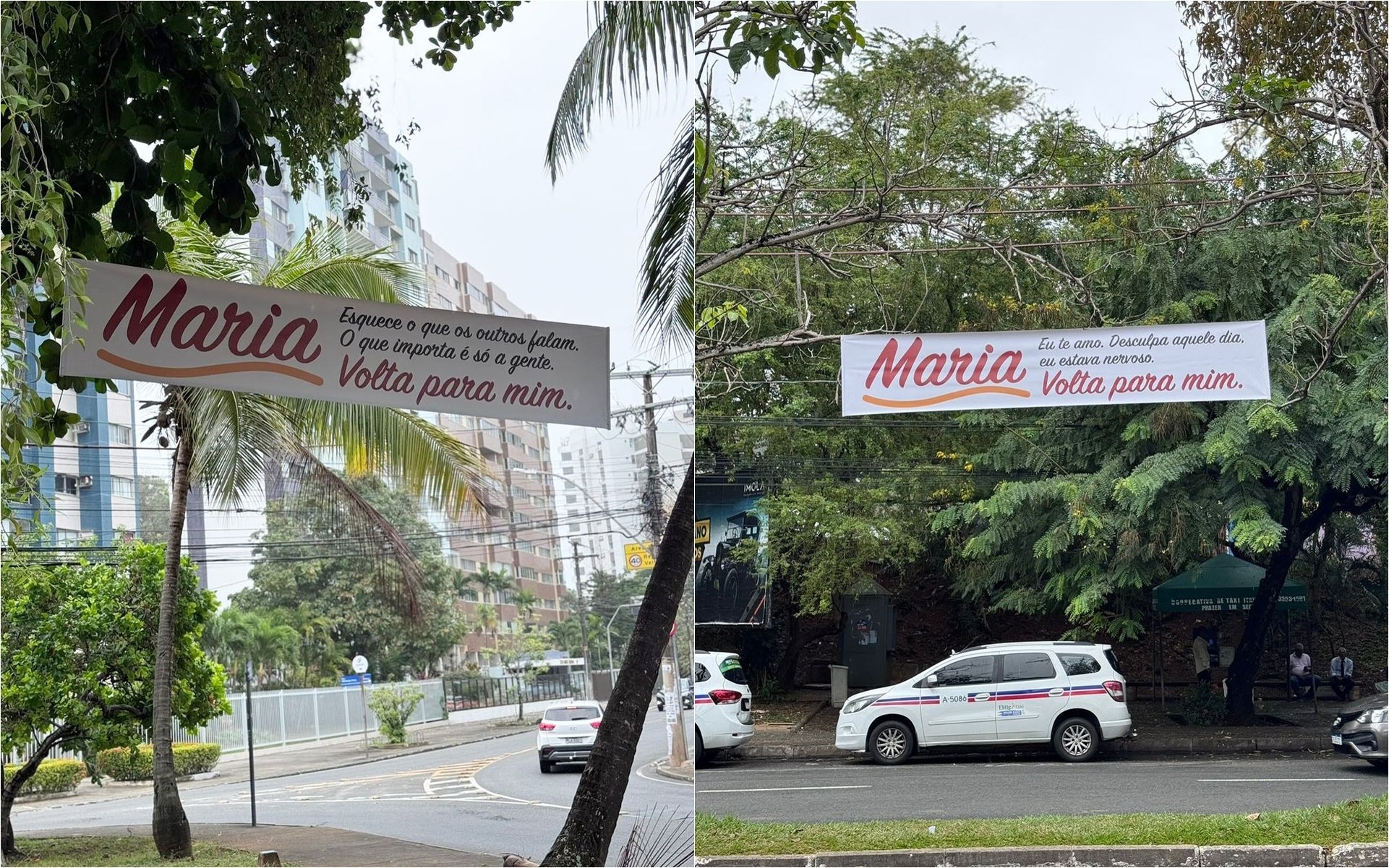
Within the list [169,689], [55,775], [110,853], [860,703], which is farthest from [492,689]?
[860,703]

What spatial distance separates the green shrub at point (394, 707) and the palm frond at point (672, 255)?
1878mm

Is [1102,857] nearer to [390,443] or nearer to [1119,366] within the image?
[1119,366]

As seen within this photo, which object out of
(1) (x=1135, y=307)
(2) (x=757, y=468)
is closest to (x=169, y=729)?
(2) (x=757, y=468)

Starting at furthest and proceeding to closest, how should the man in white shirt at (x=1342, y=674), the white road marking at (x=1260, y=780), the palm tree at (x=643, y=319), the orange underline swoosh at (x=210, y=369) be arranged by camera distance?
the man in white shirt at (x=1342, y=674)
the white road marking at (x=1260, y=780)
the palm tree at (x=643, y=319)
the orange underline swoosh at (x=210, y=369)

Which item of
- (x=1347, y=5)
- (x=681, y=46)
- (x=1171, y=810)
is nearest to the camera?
(x=681, y=46)

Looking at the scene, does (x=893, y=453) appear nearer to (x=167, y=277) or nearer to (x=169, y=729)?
(x=169, y=729)

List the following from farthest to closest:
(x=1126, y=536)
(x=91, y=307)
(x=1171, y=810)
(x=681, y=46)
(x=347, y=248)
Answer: (x=1126, y=536), (x=1171, y=810), (x=347, y=248), (x=681, y=46), (x=91, y=307)

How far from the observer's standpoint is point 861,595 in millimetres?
7500

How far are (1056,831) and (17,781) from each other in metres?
5.21

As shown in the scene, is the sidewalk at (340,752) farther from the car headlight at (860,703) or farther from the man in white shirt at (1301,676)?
the man in white shirt at (1301,676)

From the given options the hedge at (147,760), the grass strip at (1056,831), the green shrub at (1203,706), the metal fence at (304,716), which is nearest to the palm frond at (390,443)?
the metal fence at (304,716)

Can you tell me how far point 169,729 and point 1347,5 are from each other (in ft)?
21.9

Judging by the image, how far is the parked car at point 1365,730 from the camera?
7133 millimetres

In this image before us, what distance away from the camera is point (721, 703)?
23.4 ft
